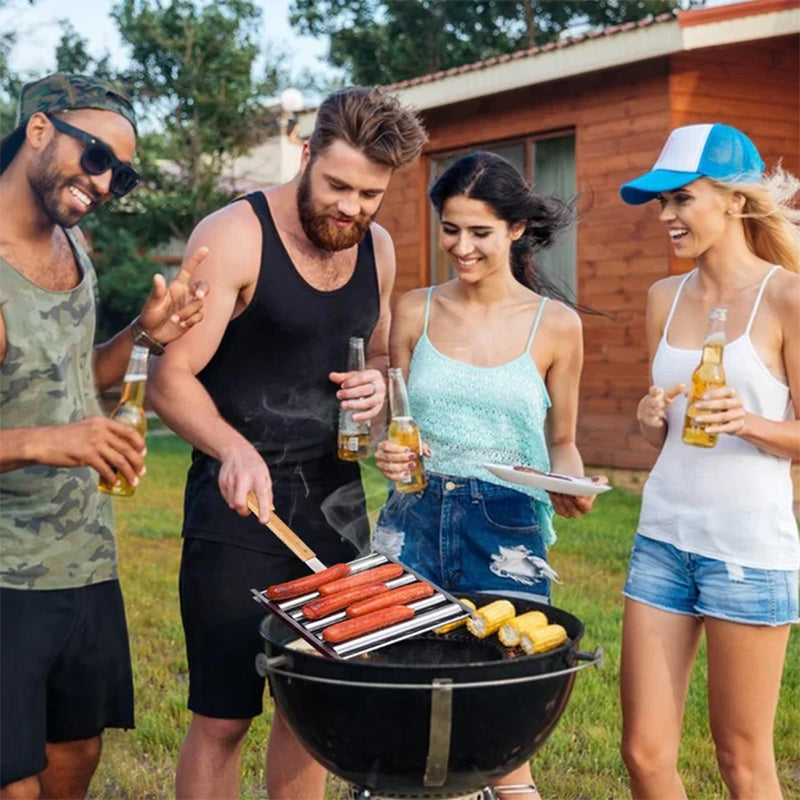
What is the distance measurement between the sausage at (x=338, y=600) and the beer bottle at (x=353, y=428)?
1.79 feet

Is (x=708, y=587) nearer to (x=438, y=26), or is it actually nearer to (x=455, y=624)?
(x=455, y=624)

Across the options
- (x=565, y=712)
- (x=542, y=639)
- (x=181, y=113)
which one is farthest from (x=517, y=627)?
(x=181, y=113)

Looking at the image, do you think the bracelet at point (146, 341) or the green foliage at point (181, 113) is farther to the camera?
the green foliage at point (181, 113)

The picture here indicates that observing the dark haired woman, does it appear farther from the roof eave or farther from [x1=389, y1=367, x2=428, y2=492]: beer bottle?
the roof eave

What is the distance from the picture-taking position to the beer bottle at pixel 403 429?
3588mm

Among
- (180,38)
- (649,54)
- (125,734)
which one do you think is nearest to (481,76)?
(649,54)

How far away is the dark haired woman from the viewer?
144 inches

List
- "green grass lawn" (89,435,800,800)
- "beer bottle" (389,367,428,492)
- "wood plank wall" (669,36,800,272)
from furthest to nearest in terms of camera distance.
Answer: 1. "wood plank wall" (669,36,800,272)
2. "green grass lawn" (89,435,800,800)
3. "beer bottle" (389,367,428,492)

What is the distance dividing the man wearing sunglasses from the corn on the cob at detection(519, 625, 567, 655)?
1176 millimetres

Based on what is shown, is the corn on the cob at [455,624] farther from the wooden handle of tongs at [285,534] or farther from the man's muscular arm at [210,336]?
the man's muscular arm at [210,336]

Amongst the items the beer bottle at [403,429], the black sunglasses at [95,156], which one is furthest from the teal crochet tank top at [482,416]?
the black sunglasses at [95,156]

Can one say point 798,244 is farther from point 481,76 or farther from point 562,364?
point 481,76

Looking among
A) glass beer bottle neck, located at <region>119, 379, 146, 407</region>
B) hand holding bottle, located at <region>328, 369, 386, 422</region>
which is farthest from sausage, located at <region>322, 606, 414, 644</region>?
glass beer bottle neck, located at <region>119, 379, 146, 407</region>

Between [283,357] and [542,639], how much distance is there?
47.2 inches
